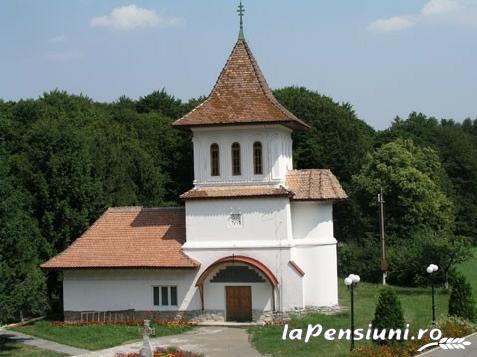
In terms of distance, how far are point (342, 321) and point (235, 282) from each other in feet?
15.6

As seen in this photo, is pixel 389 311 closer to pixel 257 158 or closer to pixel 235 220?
pixel 235 220

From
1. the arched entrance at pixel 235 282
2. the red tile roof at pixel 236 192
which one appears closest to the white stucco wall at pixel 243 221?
the red tile roof at pixel 236 192

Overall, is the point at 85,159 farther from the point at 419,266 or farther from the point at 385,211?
the point at 385,211

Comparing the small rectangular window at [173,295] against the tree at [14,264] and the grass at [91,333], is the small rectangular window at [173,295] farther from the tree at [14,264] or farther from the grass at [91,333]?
the tree at [14,264]

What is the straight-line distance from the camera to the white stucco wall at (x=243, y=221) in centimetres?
3269

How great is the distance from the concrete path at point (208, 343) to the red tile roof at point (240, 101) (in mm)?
8558

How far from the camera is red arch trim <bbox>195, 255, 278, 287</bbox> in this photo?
106 ft

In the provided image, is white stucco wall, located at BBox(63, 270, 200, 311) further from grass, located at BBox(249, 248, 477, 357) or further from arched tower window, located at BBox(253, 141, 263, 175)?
arched tower window, located at BBox(253, 141, 263, 175)

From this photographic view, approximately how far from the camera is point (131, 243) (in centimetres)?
3444

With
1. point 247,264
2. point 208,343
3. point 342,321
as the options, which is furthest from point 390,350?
point 247,264

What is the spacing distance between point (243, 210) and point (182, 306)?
482 centimetres

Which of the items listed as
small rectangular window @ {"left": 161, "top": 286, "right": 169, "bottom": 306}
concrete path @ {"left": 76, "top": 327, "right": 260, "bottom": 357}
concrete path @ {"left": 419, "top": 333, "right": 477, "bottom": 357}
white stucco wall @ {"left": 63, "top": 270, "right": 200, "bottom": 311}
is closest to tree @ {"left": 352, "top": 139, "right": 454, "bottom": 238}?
white stucco wall @ {"left": 63, "top": 270, "right": 200, "bottom": 311}

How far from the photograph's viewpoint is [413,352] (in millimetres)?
23688

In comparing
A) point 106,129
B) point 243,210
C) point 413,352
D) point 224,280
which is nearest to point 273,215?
point 243,210
